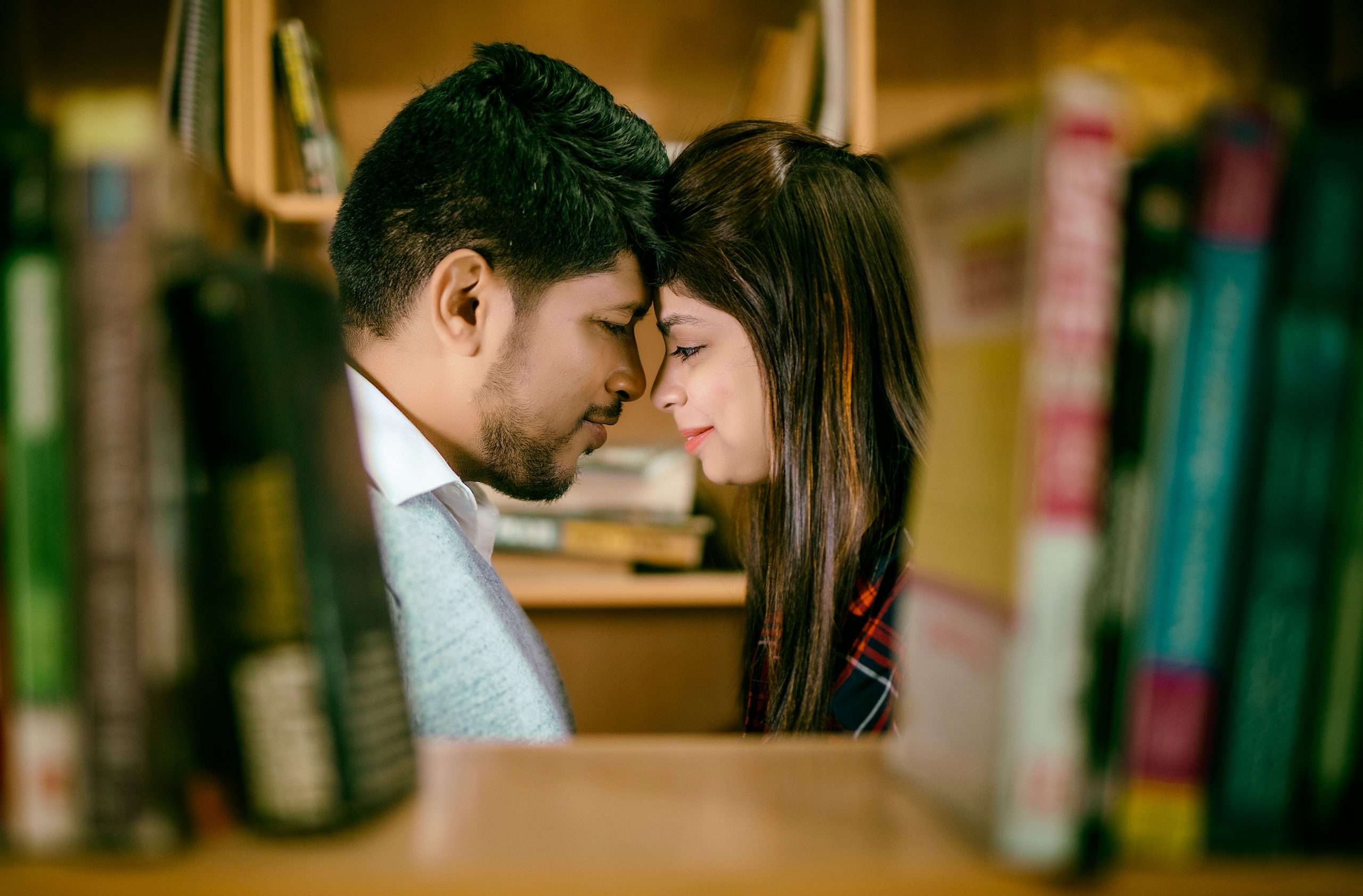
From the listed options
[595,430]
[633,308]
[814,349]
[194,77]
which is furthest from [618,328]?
[194,77]

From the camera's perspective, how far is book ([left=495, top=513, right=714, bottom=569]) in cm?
149

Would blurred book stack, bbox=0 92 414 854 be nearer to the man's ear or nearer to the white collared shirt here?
the white collared shirt

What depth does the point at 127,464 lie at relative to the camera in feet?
1.05

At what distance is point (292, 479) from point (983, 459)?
303mm

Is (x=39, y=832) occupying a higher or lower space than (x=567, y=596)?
higher

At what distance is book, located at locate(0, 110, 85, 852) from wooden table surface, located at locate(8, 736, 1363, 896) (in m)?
0.03

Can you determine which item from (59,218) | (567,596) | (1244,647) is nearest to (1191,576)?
(1244,647)

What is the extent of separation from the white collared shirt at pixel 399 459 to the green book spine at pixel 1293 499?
0.69 m

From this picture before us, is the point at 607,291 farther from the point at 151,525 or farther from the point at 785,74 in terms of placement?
the point at 151,525

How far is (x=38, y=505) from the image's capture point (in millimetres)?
329

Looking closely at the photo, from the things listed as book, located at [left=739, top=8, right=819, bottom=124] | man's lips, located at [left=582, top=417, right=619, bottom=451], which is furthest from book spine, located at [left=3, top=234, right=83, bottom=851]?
book, located at [left=739, top=8, right=819, bottom=124]

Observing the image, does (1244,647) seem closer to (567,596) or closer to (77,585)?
(77,585)

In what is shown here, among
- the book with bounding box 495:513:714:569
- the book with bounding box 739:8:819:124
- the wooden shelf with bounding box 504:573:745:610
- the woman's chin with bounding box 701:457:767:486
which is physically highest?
the book with bounding box 739:8:819:124

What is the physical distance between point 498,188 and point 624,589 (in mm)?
767
